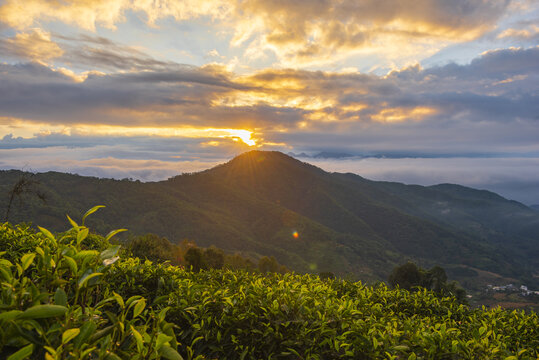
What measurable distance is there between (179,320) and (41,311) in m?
2.67

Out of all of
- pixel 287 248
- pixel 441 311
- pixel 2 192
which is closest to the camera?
pixel 441 311

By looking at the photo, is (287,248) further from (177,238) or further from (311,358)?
(311,358)

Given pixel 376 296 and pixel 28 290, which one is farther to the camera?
pixel 376 296

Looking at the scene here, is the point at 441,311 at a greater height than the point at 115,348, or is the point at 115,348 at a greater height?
the point at 115,348

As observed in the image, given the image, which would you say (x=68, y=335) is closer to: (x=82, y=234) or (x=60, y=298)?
(x=60, y=298)

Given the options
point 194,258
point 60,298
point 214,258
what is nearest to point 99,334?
point 60,298

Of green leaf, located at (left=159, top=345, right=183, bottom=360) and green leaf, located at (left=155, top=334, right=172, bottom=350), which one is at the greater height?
green leaf, located at (left=155, top=334, right=172, bottom=350)

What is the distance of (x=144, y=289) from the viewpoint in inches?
202

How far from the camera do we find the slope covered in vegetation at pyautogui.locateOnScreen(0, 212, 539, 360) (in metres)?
2.03

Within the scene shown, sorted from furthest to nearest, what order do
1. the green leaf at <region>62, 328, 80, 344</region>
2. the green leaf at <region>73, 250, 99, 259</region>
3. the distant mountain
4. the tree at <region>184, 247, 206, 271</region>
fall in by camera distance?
1. the distant mountain
2. the tree at <region>184, 247, 206, 271</region>
3. the green leaf at <region>73, 250, 99, 259</region>
4. the green leaf at <region>62, 328, 80, 344</region>

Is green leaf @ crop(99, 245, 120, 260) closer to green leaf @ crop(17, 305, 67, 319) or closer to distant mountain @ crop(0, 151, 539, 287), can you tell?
green leaf @ crop(17, 305, 67, 319)

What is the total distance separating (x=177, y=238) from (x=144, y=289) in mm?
113081

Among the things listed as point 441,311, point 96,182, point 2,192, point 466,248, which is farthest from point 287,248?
point 441,311

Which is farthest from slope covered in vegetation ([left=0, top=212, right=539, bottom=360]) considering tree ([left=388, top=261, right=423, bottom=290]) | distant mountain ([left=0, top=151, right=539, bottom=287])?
distant mountain ([left=0, top=151, right=539, bottom=287])
